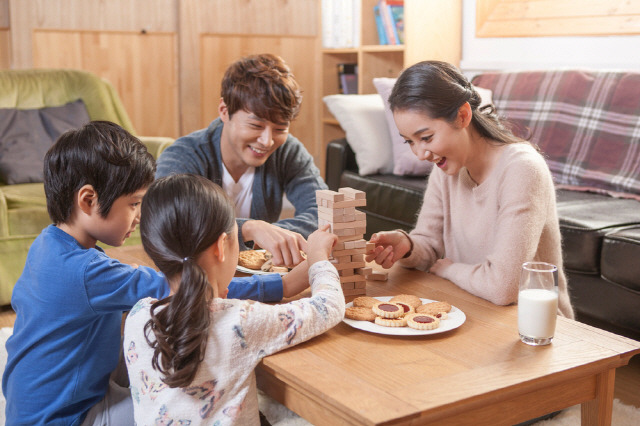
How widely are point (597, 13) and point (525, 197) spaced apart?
83.9 inches

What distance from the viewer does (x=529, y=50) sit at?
144 inches

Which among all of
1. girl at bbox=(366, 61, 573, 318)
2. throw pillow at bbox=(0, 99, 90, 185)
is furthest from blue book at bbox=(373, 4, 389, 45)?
girl at bbox=(366, 61, 573, 318)

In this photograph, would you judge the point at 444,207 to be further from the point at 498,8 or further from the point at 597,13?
the point at 498,8

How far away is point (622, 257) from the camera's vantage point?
2.23 meters

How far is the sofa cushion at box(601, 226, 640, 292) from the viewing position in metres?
2.19

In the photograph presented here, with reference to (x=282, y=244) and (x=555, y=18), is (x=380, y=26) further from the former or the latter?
(x=282, y=244)

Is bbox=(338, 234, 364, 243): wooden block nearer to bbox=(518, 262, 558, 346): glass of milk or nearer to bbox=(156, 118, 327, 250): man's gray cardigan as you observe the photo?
bbox=(518, 262, 558, 346): glass of milk

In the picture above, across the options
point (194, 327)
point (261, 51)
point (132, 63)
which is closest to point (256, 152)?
point (194, 327)

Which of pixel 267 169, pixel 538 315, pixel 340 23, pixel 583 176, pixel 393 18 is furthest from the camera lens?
pixel 340 23

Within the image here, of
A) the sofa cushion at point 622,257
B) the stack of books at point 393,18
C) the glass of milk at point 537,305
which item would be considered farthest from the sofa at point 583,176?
the glass of milk at point 537,305

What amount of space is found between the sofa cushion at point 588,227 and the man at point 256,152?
33.1 inches

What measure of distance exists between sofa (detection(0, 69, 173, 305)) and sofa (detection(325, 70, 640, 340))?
103 cm

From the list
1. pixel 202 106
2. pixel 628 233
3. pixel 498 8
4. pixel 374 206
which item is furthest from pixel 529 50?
pixel 202 106

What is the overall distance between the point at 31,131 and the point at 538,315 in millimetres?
2767
